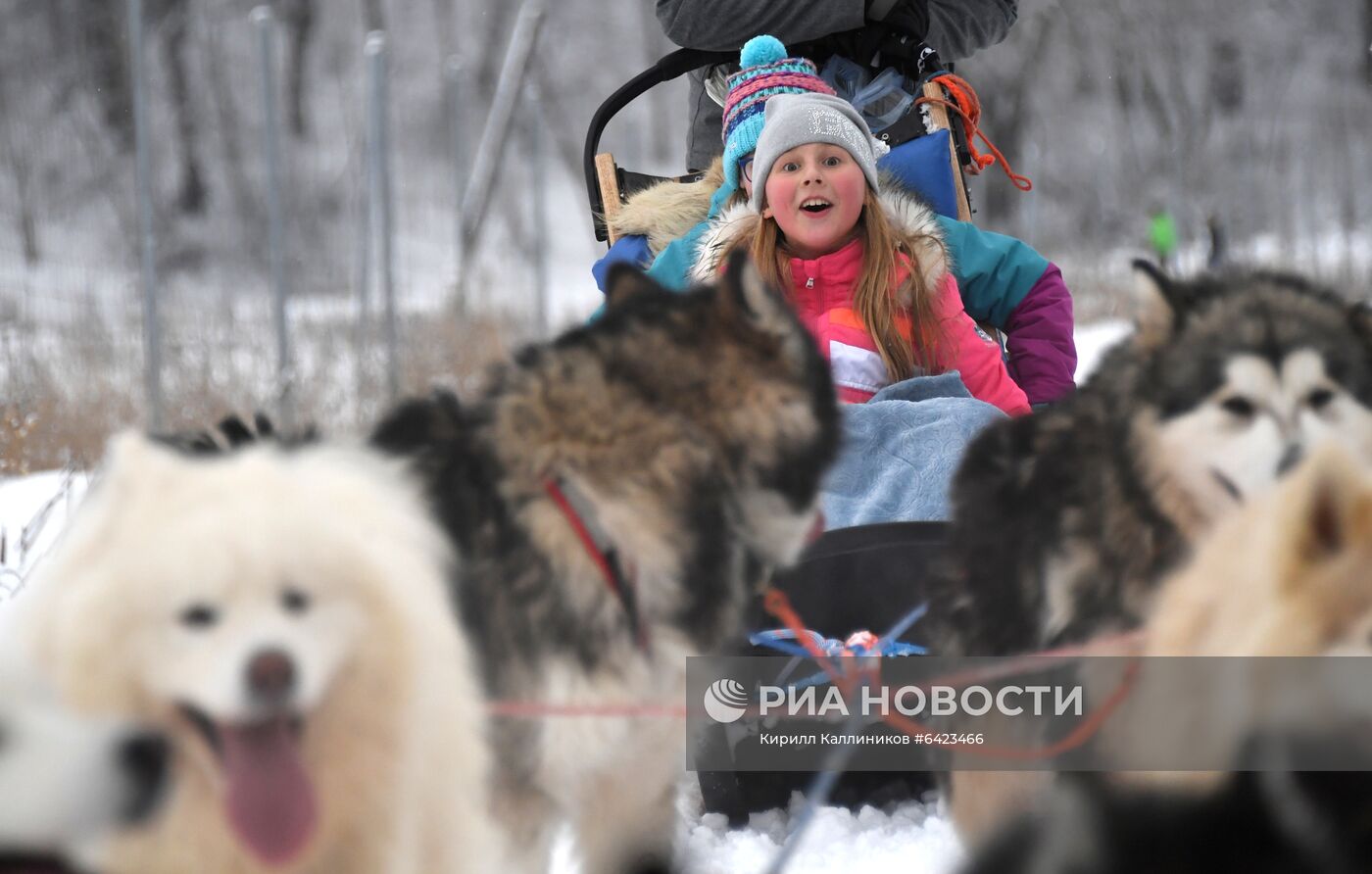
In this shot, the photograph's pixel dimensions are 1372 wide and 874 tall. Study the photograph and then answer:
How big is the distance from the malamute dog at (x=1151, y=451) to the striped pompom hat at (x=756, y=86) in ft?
5.49

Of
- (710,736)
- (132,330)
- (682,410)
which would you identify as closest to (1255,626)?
(682,410)

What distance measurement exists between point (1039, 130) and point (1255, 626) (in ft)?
61.3

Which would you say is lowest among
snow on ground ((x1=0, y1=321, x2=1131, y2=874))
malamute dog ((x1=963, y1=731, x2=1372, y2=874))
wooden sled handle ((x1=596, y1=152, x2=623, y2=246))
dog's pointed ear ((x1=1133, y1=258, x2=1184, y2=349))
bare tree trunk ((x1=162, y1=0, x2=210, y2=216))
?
snow on ground ((x1=0, y1=321, x2=1131, y2=874))

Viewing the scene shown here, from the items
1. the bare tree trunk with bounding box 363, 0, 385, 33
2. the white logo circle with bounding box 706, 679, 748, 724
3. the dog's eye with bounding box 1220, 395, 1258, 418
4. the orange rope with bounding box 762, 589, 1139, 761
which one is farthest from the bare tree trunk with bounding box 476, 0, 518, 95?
the dog's eye with bounding box 1220, 395, 1258, 418

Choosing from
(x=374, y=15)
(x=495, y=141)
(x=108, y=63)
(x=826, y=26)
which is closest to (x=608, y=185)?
(x=826, y=26)

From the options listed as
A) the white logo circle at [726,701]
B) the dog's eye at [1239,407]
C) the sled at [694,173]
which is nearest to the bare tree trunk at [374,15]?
the sled at [694,173]

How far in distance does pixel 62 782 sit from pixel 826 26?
302 centimetres

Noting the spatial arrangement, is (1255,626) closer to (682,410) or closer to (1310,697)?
(1310,697)

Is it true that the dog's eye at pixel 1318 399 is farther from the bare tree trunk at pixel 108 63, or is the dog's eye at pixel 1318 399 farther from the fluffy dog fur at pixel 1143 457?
the bare tree trunk at pixel 108 63

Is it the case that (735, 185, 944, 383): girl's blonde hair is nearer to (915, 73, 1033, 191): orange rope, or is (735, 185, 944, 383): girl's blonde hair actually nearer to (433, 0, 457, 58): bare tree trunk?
(915, 73, 1033, 191): orange rope

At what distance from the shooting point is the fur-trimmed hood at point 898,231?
8.63 ft

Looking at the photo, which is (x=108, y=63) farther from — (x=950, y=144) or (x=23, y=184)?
(x=950, y=144)

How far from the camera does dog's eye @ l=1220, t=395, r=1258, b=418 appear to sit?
1.31 meters

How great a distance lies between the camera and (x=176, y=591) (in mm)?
823
